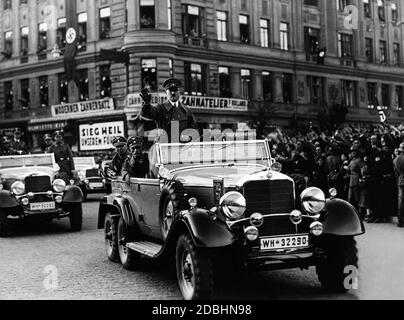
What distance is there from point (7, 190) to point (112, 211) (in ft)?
12.0

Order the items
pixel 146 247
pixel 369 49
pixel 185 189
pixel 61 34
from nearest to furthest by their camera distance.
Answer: pixel 185 189, pixel 146 247, pixel 61 34, pixel 369 49

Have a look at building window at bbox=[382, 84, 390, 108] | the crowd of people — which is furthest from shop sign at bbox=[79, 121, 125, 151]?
building window at bbox=[382, 84, 390, 108]

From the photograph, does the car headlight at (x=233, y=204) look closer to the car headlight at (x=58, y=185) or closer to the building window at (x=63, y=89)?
the car headlight at (x=58, y=185)

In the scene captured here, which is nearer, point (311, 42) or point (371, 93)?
point (311, 42)

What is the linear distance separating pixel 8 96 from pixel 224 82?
15058 millimetres

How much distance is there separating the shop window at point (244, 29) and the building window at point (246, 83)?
6.18ft

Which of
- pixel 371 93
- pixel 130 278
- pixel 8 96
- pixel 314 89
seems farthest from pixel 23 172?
pixel 371 93

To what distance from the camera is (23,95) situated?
36.8m

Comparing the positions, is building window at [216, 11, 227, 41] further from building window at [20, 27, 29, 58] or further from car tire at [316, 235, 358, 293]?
car tire at [316, 235, 358, 293]

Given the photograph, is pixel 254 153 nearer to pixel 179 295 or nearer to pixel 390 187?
pixel 179 295

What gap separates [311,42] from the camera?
1479 inches

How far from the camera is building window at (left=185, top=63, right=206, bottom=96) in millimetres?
31625

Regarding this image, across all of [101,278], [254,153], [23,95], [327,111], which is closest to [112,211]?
[101,278]

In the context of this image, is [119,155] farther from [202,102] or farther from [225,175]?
[202,102]
